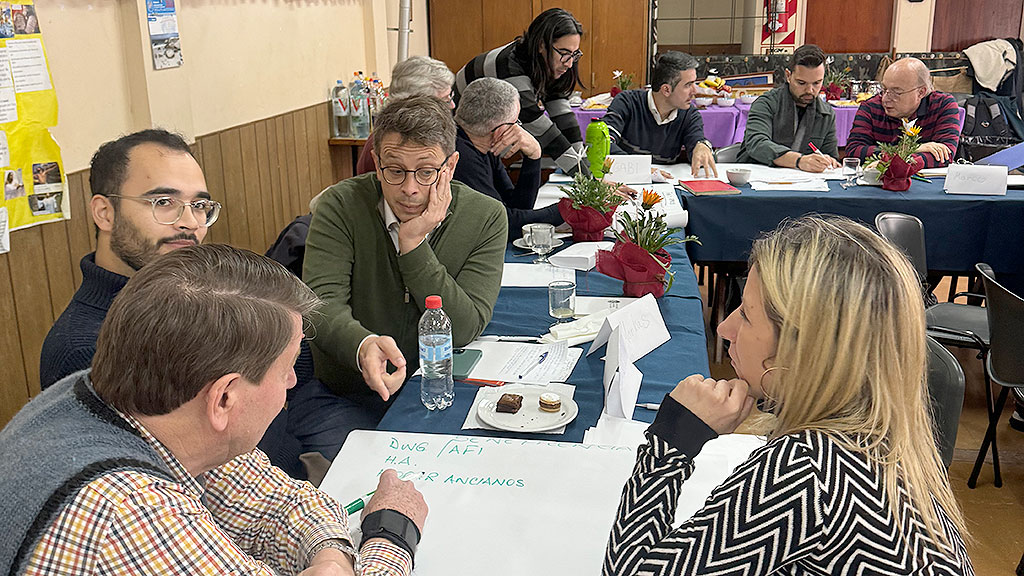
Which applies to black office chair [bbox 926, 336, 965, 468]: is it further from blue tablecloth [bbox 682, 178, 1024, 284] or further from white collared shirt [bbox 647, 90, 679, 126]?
white collared shirt [bbox 647, 90, 679, 126]

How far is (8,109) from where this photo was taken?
2590mm

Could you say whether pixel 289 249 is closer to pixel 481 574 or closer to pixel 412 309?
pixel 412 309

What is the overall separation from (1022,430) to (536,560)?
114 inches

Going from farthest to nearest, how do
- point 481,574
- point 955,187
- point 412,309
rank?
1. point 955,187
2. point 412,309
3. point 481,574

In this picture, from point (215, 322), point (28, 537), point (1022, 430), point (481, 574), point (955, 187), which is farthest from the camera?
point (955, 187)

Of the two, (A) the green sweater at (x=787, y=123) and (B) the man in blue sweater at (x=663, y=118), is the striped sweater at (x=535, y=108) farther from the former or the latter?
(A) the green sweater at (x=787, y=123)

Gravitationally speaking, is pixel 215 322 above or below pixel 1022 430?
above

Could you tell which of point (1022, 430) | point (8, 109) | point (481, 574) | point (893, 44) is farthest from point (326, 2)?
point (893, 44)

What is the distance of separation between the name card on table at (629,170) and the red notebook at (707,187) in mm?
212

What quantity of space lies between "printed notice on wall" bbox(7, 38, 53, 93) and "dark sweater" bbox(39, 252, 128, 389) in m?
1.32

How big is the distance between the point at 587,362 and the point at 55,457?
1.29 m

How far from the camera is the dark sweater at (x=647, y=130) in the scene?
481cm

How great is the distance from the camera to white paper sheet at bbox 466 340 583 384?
1885mm

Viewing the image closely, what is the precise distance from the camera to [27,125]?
2680mm
